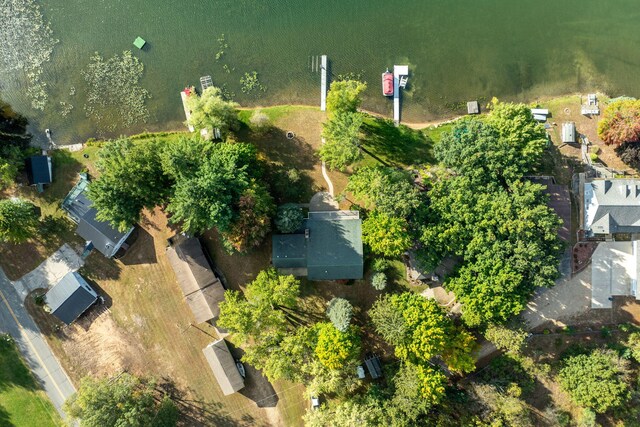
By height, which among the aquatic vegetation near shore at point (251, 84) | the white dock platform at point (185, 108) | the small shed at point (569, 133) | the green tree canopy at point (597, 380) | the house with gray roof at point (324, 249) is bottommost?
the green tree canopy at point (597, 380)

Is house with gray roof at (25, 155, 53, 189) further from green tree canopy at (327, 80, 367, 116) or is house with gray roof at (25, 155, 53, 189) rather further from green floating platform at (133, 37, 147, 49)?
green tree canopy at (327, 80, 367, 116)

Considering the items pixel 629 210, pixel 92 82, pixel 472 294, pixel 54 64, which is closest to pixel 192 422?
pixel 472 294

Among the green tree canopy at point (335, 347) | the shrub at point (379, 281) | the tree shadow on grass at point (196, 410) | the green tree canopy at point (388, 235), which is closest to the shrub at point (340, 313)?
the green tree canopy at point (335, 347)

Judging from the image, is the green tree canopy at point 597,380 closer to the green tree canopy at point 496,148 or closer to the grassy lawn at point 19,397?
the green tree canopy at point 496,148

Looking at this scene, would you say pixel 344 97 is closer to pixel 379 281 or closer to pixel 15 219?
pixel 379 281

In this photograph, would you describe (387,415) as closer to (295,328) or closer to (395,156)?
(295,328)

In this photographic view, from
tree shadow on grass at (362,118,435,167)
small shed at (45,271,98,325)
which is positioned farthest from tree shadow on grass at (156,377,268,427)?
tree shadow on grass at (362,118,435,167)
